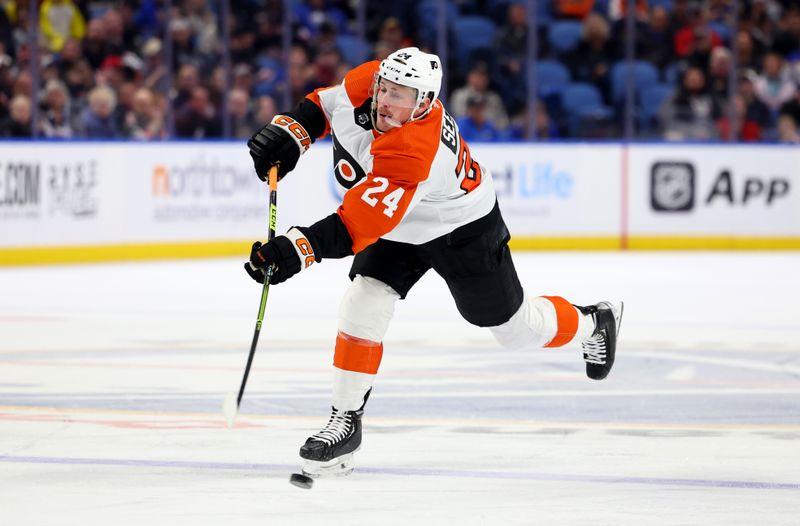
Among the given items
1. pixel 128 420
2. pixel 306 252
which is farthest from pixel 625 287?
pixel 306 252

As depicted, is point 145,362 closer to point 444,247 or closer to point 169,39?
point 444,247

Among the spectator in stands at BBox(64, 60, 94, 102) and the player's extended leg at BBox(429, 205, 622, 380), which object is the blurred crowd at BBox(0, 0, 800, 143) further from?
the player's extended leg at BBox(429, 205, 622, 380)

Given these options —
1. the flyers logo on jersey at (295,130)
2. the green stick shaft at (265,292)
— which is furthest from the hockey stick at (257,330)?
the flyers logo on jersey at (295,130)

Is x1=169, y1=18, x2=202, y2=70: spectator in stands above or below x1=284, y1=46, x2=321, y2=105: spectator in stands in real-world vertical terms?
above

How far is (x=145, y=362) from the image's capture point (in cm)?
627

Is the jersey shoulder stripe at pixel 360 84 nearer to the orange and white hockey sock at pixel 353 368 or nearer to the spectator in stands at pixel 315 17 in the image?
the orange and white hockey sock at pixel 353 368

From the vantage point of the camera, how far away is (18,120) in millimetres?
11023

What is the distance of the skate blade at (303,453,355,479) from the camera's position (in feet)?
12.9

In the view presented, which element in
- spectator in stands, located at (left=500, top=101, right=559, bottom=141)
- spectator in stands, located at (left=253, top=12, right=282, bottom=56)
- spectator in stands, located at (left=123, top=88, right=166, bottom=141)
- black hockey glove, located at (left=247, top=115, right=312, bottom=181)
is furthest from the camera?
spectator in stands, located at (left=500, top=101, right=559, bottom=141)

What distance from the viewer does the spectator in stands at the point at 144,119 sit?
11.7 metres

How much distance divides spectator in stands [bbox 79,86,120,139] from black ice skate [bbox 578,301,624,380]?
7.12 m

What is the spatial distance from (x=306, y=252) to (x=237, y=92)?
8741 mm

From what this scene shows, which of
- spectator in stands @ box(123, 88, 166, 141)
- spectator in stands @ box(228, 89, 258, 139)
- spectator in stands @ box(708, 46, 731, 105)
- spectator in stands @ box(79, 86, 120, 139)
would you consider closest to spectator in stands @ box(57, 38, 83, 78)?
spectator in stands @ box(79, 86, 120, 139)

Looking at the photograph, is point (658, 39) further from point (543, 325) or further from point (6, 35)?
point (543, 325)
